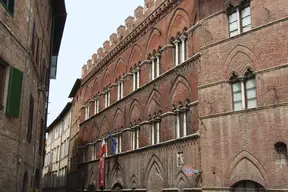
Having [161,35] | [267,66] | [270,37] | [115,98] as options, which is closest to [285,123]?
[267,66]

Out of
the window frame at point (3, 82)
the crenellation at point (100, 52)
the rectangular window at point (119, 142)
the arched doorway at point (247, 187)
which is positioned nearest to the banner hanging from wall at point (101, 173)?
the rectangular window at point (119, 142)

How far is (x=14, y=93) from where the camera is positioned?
40.0ft

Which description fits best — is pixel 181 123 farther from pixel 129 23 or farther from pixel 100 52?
pixel 100 52

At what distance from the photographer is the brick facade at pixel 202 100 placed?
1262 centimetres

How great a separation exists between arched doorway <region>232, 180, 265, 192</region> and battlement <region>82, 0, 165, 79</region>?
9953 mm

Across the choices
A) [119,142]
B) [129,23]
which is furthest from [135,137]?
[129,23]

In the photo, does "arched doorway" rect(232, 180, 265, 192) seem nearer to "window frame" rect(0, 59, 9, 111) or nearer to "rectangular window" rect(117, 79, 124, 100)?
"window frame" rect(0, 59, 9, 111)

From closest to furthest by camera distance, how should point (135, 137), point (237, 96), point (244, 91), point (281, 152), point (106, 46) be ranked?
point (281, 152), point (244, 91), point (237, 96), point (135, 137), point (106, 46)

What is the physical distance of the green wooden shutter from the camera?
1192cm

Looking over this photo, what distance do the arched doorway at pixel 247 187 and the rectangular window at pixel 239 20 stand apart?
5.23 metres

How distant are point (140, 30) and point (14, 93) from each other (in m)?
10.7

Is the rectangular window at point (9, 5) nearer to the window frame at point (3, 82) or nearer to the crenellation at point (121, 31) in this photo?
the window frame at point (3, 82)

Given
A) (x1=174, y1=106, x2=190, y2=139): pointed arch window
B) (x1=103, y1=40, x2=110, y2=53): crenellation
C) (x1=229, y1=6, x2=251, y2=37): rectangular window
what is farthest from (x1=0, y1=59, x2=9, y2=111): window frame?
(x1=103, y1=40, x2=110, y2=53): crenellation

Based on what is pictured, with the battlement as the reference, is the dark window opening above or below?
below
